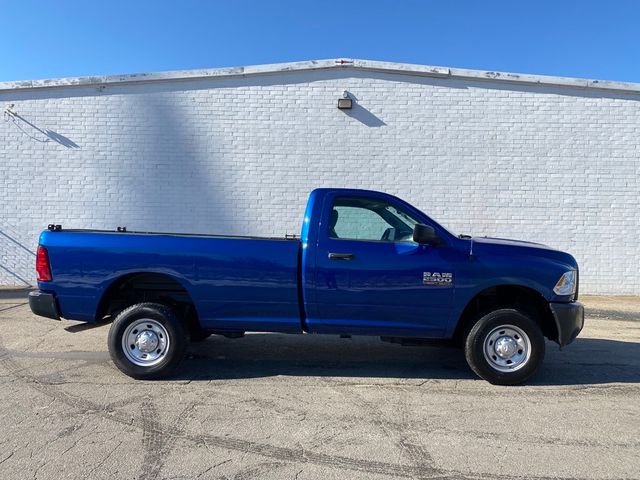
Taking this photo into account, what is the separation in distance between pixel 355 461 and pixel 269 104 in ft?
27.9

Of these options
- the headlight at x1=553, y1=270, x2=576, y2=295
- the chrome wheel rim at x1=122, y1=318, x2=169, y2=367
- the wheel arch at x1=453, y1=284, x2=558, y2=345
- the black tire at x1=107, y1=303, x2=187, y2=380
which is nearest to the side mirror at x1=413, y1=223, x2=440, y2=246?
the wheel arch at x1=453, y1=284, x2=558, y2=345

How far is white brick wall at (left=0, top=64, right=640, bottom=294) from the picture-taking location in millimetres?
10469

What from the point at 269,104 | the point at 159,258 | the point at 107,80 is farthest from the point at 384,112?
the point at 159,258

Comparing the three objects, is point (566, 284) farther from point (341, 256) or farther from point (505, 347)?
point (341, 256)

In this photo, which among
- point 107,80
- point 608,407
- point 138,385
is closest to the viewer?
point 608,407

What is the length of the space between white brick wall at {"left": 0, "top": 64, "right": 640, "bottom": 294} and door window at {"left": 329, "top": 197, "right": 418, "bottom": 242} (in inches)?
209

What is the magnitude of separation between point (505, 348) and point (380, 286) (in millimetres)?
1428

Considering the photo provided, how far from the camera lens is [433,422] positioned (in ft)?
13.2

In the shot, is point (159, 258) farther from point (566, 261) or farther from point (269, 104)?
point (269, 104)

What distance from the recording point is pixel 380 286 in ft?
15.9

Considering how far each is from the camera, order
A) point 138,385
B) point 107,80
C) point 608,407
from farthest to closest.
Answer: point 107,80
point 138,385
point 608,407

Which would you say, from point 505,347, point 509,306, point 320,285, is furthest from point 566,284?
point 320,285

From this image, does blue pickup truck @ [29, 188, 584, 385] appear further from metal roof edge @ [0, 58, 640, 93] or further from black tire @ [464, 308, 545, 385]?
metal roof edge @ [0, 58, 640, 93]

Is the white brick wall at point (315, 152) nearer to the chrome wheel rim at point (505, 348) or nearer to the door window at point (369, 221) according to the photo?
the door window at point (369, 221)
